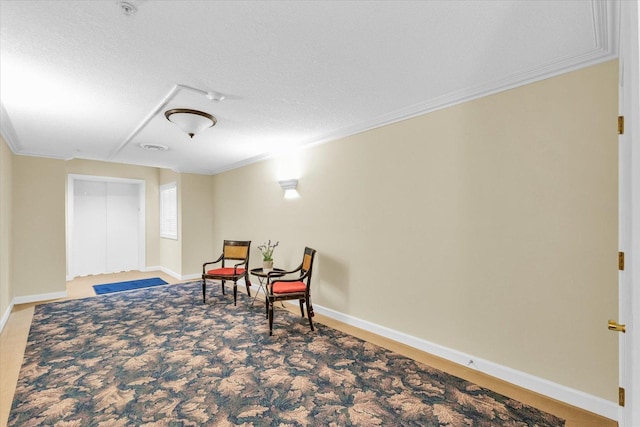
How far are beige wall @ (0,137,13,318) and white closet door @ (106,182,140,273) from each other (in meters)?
3.06

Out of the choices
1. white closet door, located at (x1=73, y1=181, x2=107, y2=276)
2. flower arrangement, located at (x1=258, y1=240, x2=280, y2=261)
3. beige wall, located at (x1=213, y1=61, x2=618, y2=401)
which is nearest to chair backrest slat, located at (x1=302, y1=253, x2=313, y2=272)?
beige wall, located at (x1=213, y1=61, x2=618, y2=401)

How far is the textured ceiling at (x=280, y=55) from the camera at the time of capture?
176cm

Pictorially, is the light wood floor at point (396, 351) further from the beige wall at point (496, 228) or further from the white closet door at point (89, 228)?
the white closet door at point (89, 228)

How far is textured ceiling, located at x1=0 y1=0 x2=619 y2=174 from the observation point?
1.76 metres

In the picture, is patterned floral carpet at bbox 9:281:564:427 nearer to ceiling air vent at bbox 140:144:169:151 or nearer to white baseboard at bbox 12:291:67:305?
white baseboard at bbox 12:291:67:305

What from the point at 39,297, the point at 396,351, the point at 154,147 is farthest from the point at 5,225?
the point at 396,351

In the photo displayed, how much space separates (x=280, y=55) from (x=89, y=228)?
7.90 metres

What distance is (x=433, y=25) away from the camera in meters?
1.89

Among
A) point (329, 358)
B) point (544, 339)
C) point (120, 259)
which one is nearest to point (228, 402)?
point (329, 358)

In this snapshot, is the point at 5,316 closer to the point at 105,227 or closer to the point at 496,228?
the point at 105,227

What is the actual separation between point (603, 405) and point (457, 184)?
196 cm

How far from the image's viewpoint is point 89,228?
7.63m

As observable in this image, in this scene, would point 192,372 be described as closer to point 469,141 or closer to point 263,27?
point 263,27

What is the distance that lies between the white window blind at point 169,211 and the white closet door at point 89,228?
1.38 metres
